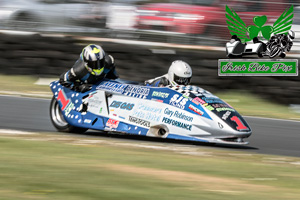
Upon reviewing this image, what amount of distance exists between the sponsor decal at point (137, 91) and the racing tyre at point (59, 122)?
1.10 meters

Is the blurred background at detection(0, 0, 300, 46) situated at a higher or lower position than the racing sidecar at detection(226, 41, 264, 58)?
higher

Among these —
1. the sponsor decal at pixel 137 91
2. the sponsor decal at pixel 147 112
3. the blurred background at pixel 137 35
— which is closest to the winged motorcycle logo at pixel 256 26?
the blurred background at pixel 137 35

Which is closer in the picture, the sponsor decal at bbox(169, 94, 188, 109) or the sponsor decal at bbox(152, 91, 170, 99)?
the sponsor decal at bbox(169, 94, 188, 109)

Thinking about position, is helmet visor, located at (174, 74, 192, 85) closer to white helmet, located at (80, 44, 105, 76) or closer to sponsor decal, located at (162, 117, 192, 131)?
sponsor decal, located at (162, 117, 192, 131)

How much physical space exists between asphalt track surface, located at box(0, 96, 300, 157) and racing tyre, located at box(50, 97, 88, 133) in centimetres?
12

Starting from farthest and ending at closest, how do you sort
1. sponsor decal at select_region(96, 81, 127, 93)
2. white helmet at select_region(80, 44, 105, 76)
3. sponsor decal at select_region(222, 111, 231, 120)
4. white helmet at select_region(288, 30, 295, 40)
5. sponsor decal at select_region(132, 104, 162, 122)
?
1. white helmet at select_region(288, 30, 295, 40)
2. white helmet at select_region(80, 44, 105, 76)
3. sponsor decal at select_region(96, 81, 127, 93)
4. sponsor decal at select_region(132, 104, 162, 122)
5. sponsor decal at select_region(222, 111, 231, 120)

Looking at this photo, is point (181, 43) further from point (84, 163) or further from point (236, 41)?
point (84, 163)

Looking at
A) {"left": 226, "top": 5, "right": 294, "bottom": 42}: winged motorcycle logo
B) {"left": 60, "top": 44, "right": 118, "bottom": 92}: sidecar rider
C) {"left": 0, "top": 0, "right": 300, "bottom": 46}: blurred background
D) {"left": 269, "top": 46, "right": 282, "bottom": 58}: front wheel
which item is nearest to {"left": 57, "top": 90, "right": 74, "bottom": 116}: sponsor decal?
{"left": 60, "top": 44, "right": 118, "bottom": 92}: sidecar rider

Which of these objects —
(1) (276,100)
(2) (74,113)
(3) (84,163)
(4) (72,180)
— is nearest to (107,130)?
(2) (74,113)

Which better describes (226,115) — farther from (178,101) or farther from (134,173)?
(134,173)

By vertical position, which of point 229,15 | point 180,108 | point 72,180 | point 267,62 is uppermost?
point 229,15

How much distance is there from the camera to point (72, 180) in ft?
18.6

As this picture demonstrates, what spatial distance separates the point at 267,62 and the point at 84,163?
25.4ft

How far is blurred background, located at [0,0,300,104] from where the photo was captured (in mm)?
13781
